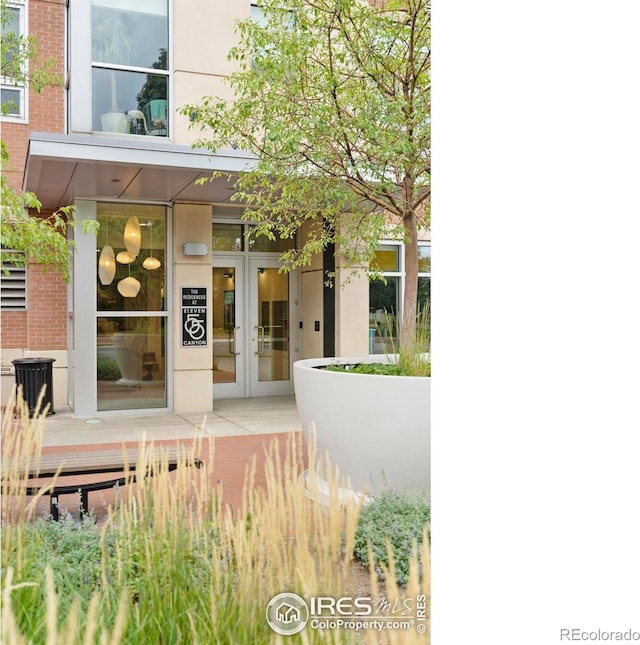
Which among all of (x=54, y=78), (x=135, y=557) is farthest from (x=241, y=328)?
(x=135, y=557)

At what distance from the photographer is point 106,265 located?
7223mm

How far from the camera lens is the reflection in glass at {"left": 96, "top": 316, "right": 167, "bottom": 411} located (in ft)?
23.8

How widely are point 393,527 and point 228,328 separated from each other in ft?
21.0

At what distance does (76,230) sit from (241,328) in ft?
8.57

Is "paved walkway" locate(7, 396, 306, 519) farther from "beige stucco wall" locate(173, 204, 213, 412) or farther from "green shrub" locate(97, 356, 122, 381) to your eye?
"green shrub" locate(97, 356, 122, 381)

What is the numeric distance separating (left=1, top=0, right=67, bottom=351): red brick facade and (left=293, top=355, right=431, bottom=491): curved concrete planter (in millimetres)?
5380

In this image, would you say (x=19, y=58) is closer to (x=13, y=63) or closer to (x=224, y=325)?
(x=13, y=63)

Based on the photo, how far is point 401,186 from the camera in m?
4.44

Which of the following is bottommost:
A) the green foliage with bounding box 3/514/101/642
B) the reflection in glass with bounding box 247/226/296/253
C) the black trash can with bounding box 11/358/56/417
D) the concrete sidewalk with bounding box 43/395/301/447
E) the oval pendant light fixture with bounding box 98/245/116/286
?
the concrete sidewalk with bounding box 43/395/301/447

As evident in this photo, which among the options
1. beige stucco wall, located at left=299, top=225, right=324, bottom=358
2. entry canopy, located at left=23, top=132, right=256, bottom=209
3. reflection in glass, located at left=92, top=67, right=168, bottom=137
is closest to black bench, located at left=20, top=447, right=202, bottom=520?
entry canopy, located at left=23, top=132, right=256, bottom=209

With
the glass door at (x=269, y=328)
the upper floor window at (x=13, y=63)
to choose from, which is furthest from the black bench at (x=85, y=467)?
the glass door at (x=269, y=328)
